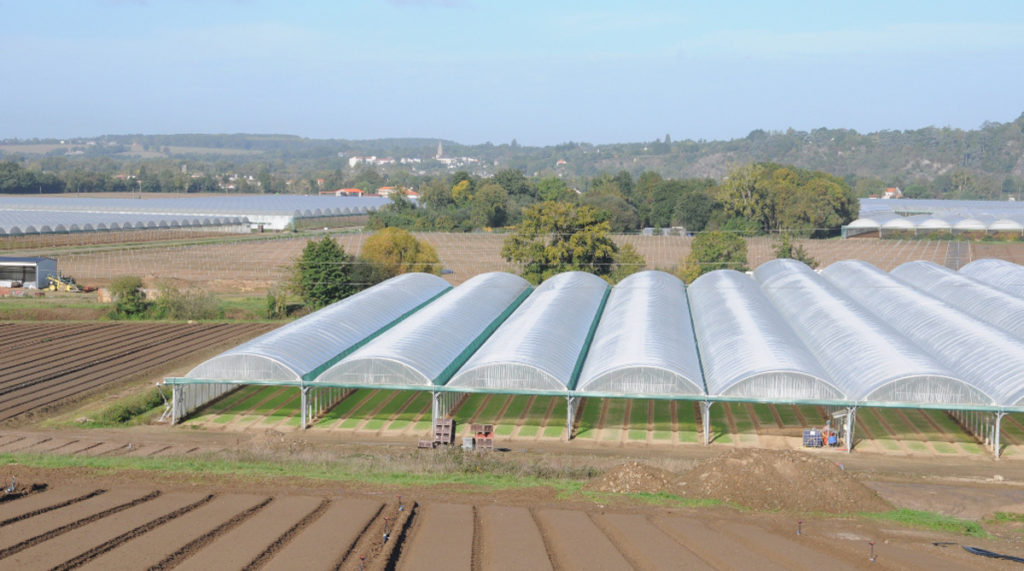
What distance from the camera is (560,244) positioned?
55.2 metres

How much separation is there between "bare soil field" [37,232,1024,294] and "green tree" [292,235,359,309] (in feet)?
19.7

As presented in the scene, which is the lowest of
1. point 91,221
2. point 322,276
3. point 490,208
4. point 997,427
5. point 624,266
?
point 997,427

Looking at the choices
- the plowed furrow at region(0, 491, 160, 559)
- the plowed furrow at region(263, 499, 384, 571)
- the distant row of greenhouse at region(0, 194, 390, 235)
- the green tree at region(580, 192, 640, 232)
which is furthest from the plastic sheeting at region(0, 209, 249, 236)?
the plowed furrow at region(263, 499, 384, 571)

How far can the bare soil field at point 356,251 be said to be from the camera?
61.5 meters

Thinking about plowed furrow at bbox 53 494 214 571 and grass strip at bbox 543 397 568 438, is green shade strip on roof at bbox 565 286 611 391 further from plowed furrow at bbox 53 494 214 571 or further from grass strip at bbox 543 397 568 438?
plowed furrow at bbox 53 494 214 571

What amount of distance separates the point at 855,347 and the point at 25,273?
162 ft

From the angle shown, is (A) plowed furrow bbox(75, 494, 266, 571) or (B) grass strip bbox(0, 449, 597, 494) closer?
(A) plowed furrow bbox(75, 494, 266, 571)

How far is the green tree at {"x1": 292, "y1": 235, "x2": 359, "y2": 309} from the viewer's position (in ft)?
161

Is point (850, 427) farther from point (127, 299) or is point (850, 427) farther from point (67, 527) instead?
point (127, 299)

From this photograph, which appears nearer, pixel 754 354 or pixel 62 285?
pixel 754 354

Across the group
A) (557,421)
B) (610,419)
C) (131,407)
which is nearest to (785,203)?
(610,419)

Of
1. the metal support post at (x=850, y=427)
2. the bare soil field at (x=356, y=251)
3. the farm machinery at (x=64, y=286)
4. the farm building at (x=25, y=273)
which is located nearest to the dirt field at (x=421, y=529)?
the metal support post at (x=850, y=427)

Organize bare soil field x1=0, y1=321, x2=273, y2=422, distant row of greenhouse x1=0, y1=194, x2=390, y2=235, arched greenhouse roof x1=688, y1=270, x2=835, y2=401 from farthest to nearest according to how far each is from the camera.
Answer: distant row of greenhouse x1=0, y1=194, x2=390, y2=235
bare soil field x1=0, y1=321, x2=273, y2=422
arched greenhouse roof x1=688, y1=270, x2=835, y2=401

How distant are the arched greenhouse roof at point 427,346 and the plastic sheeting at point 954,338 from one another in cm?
1467
